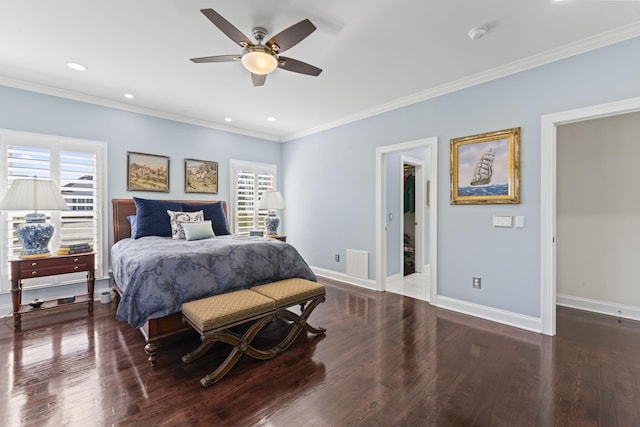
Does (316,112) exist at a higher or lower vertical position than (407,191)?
higher

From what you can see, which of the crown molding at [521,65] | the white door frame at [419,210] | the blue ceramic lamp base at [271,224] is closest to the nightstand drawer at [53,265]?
the blue ceramic lamp base at [271,224]

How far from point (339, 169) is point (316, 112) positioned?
988 millimetres

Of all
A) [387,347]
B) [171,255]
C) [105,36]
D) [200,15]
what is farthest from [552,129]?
[105,36]

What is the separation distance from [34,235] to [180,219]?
142cm

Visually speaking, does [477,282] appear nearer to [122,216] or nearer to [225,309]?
[225,309]

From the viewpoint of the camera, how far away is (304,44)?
253 cm

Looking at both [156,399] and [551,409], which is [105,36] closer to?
[156,399]

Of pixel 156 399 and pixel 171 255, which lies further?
pixel 171 255

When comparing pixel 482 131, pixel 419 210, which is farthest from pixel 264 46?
pixel 419 210

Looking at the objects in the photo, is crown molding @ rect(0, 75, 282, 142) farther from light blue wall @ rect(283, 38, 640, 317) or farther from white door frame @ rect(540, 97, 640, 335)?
white door frame @ rect(540, 97, 640, 335)

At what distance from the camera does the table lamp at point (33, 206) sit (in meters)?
2.91

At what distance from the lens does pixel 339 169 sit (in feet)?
15.6

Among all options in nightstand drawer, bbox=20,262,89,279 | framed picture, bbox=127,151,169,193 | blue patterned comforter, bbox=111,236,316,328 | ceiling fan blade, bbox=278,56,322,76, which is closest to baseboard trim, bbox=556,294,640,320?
blue patterned comforter, bbox=111,236,316,328

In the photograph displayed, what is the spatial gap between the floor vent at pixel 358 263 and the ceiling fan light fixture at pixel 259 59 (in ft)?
9.80
